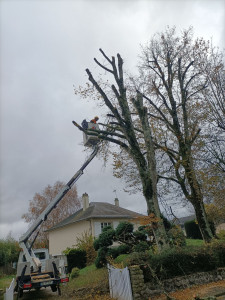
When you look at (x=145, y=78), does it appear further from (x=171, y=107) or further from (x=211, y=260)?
(x=211, y=260)

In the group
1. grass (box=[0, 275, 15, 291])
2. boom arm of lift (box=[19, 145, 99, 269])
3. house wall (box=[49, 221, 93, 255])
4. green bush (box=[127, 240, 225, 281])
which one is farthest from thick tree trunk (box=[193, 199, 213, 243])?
house wall (box=[49, 221, 93, 255])

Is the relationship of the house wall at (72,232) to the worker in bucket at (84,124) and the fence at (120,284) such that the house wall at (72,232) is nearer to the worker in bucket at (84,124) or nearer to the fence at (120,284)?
the worker in bucket at (84,124)

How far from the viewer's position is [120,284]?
8.90 m

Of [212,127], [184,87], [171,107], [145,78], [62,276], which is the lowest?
[62,276]

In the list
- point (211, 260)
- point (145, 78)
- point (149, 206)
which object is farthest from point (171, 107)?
point (211, 260)

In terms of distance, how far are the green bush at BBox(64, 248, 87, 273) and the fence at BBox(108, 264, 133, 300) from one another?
10012 millimetres

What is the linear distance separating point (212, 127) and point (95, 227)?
47.8 feet

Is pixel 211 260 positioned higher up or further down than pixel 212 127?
further down

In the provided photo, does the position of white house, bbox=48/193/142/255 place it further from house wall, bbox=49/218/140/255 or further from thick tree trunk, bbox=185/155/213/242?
thick tree trunk, bbox=185/155/213/242

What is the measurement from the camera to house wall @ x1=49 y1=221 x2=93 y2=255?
2486cm

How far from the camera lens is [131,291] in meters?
8.28

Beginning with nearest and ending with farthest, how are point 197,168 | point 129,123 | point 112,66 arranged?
point 129,123, point 112,66, point 197,168

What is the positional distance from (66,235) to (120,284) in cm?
1991

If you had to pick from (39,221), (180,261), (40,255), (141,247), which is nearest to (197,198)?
(141,247)
